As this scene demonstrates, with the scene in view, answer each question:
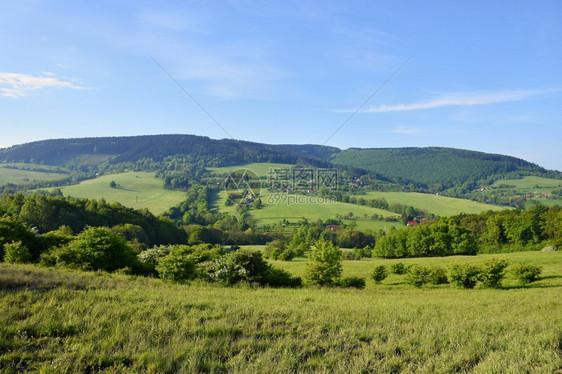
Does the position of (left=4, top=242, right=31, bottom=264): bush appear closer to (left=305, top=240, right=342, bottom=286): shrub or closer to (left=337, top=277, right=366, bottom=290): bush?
(left=305, top=240, right=342, bottom=286): shrub

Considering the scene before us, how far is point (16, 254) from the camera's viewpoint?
59.7 feet

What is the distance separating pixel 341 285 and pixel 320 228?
6666 cm

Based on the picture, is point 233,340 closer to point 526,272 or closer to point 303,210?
point 526,272

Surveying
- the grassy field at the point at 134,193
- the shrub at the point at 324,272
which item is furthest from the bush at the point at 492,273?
the grassy field at the point at 134,193

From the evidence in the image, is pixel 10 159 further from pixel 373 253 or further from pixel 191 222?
pixel 373 253

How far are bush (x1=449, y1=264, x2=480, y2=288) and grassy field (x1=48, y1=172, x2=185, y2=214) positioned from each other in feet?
313

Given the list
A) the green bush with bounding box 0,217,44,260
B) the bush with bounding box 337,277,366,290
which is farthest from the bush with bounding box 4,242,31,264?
the bush with bounding box 337,277,366,290

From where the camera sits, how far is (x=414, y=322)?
8.52 m

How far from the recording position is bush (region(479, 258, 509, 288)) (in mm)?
22578

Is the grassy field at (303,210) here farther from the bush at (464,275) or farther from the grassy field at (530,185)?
the grassy field at (530,185)

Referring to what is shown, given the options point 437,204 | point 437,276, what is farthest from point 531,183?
point 437,276

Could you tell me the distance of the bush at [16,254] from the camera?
18.0 m

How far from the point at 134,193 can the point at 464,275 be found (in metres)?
128

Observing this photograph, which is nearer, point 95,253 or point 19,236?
point 95,253
